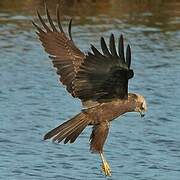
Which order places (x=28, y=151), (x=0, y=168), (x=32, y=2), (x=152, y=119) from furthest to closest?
(x=32, y=2)
(x=152, y=119)
(x=28, y=151)
(x=0, y=168)

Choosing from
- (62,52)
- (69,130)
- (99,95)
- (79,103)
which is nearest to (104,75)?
(99,95)

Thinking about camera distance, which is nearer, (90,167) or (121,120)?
(90,167)

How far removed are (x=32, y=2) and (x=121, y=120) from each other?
13121 millimetres

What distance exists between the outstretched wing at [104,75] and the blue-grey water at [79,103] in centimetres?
445

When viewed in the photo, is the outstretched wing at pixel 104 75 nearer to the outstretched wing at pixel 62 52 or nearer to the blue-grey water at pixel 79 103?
the outstretched wing at pixel 62 52

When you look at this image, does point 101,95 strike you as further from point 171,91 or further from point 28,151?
point 171,91

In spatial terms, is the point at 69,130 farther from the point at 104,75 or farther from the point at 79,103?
the point at 79,103

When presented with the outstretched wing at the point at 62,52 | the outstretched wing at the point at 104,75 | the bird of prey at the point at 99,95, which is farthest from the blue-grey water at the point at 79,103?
the outstretched wing at the point at 104,75

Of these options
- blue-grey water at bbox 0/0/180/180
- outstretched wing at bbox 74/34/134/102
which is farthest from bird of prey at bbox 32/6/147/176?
blue-grey water at bbox 0/0/180/180

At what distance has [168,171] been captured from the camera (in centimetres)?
1321

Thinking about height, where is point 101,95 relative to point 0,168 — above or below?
above

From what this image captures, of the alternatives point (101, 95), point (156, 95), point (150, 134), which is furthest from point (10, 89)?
point (101, 95)

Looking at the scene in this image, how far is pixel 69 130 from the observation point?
8344 millimetres

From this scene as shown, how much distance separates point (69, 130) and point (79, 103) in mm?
8798
